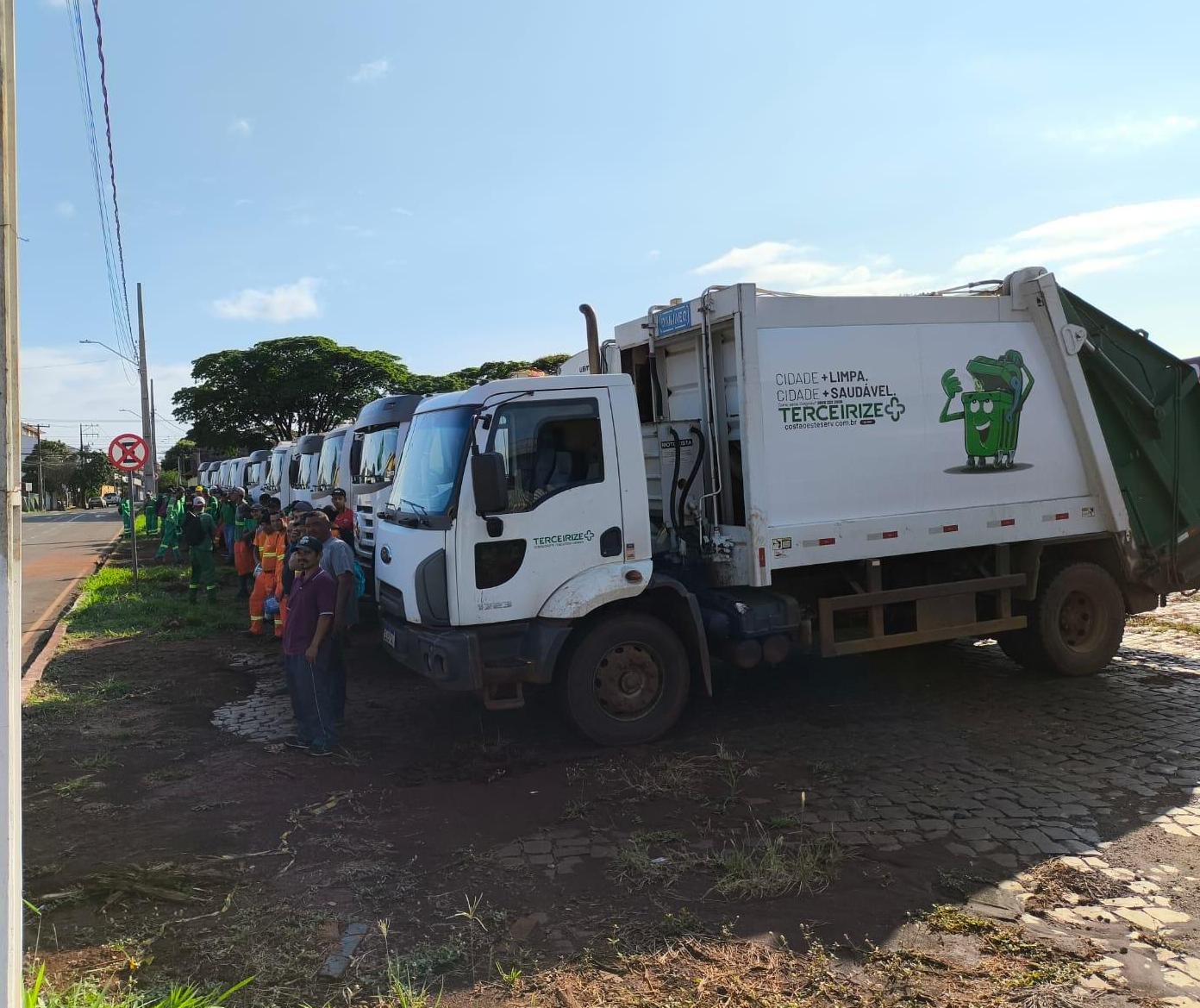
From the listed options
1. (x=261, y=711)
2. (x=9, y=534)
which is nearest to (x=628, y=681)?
(x=261, y=711)

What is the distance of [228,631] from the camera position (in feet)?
36.1

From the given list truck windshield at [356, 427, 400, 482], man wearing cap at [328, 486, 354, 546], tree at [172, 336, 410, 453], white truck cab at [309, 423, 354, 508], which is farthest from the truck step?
tree at [172, 336, 410, 453]

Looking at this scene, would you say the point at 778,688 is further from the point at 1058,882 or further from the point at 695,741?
the point at 1058,882

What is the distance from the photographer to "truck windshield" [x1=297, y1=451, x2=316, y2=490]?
1614cm

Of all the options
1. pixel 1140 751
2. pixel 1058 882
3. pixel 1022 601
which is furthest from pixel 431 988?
pixel 1022 601

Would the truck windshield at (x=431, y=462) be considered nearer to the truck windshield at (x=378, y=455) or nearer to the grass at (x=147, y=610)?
the truck windshield at (x=378, y=455)

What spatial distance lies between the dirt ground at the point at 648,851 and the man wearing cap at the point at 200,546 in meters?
5.37

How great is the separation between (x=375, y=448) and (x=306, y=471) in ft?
17.6

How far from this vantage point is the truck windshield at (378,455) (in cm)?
1116

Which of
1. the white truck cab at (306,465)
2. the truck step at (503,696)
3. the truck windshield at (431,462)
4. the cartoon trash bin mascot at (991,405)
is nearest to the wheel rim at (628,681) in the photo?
the truck step at (503,696)

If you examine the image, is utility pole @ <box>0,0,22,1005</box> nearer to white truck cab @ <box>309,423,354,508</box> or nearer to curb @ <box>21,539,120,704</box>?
curb @ <box>21,539,120,704</box>

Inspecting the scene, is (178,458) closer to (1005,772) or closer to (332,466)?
(332,466)

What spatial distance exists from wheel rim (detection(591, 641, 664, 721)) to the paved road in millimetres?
3382

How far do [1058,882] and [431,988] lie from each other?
267 centimetres
